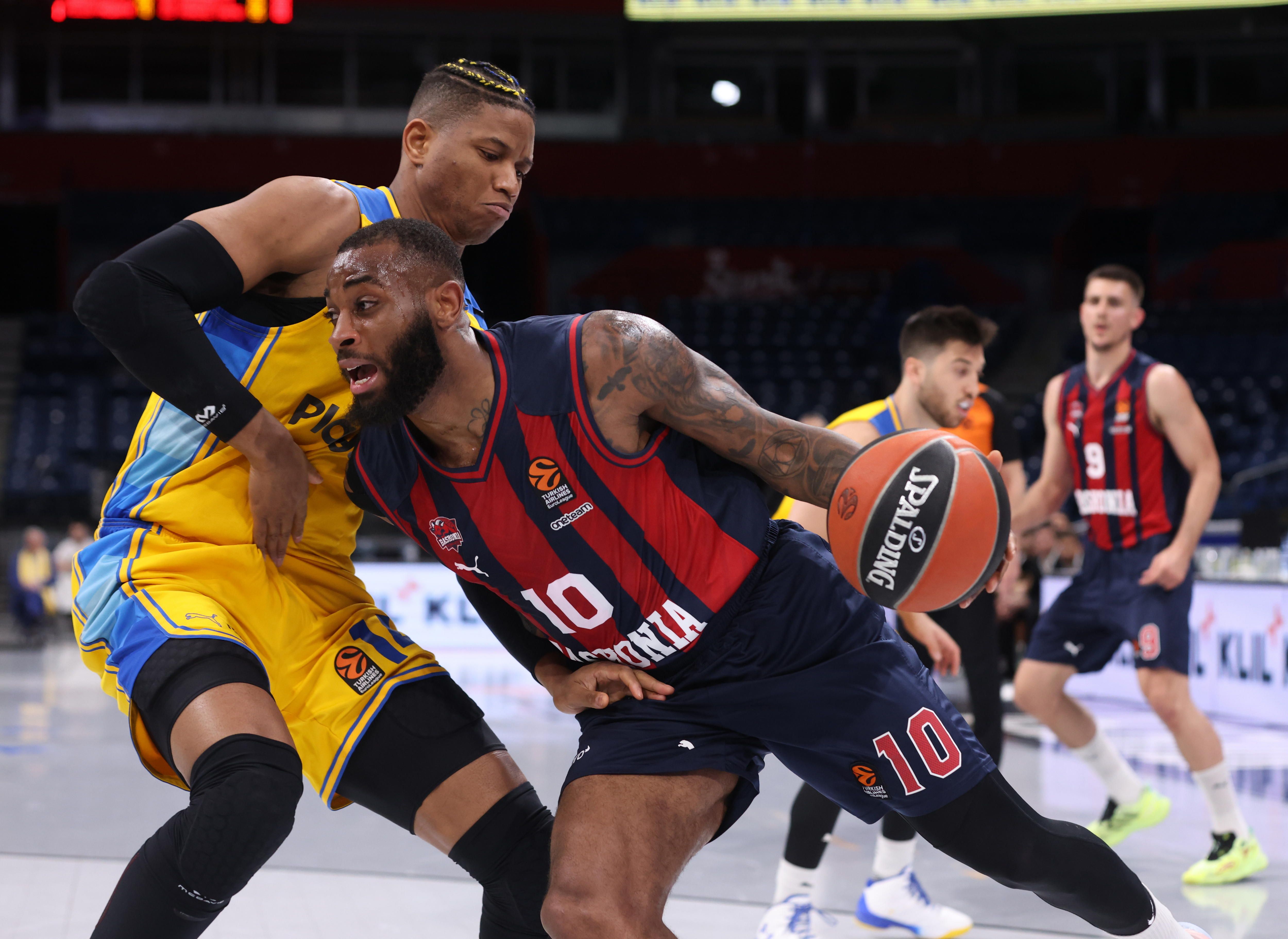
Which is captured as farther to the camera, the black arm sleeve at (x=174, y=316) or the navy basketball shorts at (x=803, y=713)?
the navy basketball shorts at (x=803, y=713)

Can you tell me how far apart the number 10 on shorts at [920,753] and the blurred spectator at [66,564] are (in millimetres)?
12390

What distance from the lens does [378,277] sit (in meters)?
2.04

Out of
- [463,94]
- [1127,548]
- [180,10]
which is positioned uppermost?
[180,10]

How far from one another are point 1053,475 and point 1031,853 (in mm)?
2773

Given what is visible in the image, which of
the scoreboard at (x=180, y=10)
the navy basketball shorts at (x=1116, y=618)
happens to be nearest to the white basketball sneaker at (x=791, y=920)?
the navy basketball shorts at (x=1116, y=618)

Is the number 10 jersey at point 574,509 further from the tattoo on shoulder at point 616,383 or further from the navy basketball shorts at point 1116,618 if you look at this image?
the navy basketball shorts at point 1116,618

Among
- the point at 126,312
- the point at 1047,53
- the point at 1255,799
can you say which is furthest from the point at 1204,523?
the point at 1047,53

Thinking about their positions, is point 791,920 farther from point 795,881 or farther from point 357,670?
point 357,670

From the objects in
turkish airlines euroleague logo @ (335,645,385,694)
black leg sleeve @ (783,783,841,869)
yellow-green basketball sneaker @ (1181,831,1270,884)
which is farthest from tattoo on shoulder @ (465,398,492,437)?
yellow-green basketball sneaker @ (1181,831,1270,884)

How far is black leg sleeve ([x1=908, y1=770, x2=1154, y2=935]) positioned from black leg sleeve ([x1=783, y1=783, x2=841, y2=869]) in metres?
1.06

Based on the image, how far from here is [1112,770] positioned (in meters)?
4.31

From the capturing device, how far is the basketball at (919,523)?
2010mm

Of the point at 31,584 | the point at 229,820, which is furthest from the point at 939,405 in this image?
the point at 31,584

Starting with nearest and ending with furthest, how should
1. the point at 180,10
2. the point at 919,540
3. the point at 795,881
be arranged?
1. the point at 919,540
2. the point at 795,881
3. the point at 180,10
